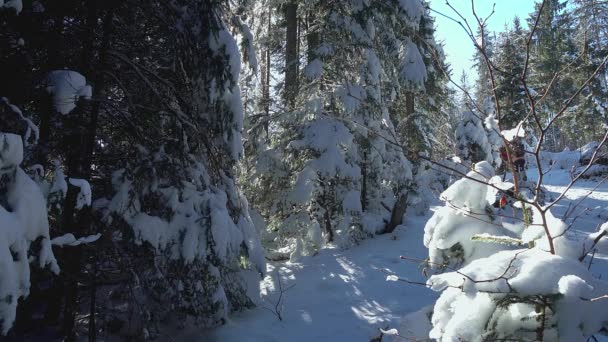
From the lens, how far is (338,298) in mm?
6641

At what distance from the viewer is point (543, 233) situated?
7.06ft

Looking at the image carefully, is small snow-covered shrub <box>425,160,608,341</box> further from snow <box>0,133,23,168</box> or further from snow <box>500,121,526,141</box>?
snow <box>0,133,23,168</box>

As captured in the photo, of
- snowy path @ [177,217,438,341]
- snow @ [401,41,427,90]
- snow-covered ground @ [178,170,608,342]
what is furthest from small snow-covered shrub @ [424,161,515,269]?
snow @ [401,41,427,90]

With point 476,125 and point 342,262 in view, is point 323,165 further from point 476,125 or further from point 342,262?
point 476,125

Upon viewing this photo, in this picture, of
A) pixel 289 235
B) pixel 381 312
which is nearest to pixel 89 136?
pixel 381 312

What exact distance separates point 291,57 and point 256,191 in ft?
10.7

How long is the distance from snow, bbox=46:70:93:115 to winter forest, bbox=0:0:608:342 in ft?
0.05

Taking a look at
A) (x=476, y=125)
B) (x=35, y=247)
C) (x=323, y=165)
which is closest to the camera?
(x=35, y=247)

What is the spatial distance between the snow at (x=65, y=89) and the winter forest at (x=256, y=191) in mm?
16

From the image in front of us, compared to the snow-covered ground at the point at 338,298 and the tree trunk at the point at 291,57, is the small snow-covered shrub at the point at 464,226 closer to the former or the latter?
the snow-covered ground at the point at 338,298

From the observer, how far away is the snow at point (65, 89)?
11.3ft

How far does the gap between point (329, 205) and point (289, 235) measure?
114 centimetres

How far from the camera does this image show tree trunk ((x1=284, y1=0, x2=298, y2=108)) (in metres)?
9.21

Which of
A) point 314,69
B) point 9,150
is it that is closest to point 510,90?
point 314,69
